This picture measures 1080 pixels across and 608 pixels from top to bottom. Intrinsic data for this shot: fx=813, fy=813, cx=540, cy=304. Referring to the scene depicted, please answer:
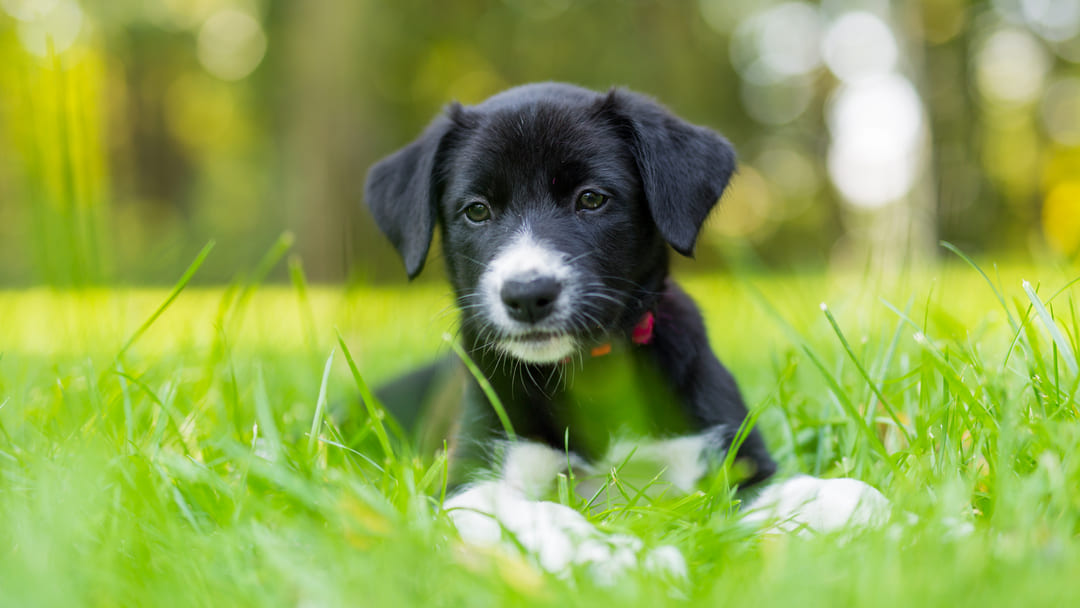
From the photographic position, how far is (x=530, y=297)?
2.45 m

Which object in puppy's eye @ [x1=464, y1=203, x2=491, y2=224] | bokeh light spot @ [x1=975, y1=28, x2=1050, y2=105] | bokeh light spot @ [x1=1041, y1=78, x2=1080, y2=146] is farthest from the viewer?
bokeh light spot @ [x1=1041, y1=78, x2=1080, y2=146]

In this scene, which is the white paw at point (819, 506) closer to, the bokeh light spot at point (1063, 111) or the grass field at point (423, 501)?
the grass field at point (423, 501)

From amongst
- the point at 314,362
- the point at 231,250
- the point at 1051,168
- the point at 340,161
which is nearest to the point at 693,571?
the point at 314,362

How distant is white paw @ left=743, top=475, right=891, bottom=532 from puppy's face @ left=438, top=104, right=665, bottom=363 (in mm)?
775

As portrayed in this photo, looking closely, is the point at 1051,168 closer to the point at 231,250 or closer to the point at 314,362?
the point at 231,250

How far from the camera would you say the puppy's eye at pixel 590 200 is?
112 inches

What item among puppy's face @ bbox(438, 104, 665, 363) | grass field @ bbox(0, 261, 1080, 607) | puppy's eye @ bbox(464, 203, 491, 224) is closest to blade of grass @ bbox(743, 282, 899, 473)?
grass field @ bbox(0, 261, 1080, 607)

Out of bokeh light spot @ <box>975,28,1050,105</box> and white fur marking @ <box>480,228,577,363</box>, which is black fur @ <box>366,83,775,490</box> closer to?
white fur marking @ <box>480,228,577,363</box>

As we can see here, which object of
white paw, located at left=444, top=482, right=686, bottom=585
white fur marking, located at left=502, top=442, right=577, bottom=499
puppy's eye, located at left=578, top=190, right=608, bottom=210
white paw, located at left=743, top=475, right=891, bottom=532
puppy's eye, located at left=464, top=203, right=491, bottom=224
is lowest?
white fur marking, located at left=502, top=442, right=577, bottom=499

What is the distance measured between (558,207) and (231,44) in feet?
69.9

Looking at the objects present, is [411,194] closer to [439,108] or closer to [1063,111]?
[439,108]

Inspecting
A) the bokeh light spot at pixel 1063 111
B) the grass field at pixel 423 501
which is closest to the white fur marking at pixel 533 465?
the grass field at pixel 423 501

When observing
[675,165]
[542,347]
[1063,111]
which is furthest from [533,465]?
[1063,111]

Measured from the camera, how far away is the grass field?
149 cm
